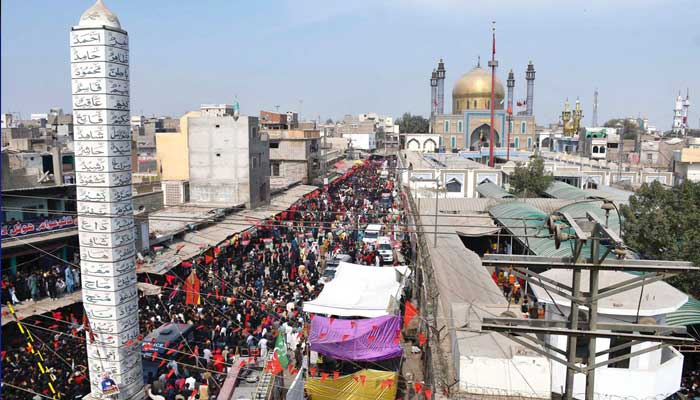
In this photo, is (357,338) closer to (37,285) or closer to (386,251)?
(37,285)

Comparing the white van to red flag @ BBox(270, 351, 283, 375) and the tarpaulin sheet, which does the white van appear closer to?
red flag @ BBox(270, 351, 283, 375)

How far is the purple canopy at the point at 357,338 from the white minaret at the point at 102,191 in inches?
142

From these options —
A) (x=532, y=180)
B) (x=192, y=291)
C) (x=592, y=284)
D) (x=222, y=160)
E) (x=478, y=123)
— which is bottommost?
(x=192, y=291)

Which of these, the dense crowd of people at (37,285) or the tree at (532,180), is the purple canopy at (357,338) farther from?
the tree at (532,180)

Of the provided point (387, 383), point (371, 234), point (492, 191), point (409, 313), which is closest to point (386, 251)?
point (371, 234)

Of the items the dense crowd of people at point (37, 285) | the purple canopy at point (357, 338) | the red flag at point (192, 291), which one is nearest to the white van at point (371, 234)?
the red flag at point (192, 291)

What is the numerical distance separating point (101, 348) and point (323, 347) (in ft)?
13.6

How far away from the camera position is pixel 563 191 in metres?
29.4

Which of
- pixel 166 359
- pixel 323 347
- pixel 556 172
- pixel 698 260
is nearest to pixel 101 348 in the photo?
pixel 166 359

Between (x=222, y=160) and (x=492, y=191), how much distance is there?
14.7m

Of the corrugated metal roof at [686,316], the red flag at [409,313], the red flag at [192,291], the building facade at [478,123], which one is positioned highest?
the building facade at [478,123]

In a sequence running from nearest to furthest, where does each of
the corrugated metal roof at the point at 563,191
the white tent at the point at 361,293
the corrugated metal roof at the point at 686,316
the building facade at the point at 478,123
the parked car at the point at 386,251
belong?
the corrugated metal roof at the point at 686,316
the white tent at the point at 361,293
the parked car at the point at 386,251
the corrugated metal roof at the point at 563,191
the building facade at the point at 478,123

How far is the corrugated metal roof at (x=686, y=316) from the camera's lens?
9.66 metres

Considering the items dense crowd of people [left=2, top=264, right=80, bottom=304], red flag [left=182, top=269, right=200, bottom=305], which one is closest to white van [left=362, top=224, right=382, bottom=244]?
red flag [left=182, top=269, right=200, bottom=305]
